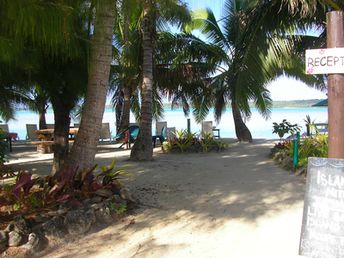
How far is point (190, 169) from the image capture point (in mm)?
9484

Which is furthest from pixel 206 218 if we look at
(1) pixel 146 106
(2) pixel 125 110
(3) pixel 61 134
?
(2) pixel 125 110

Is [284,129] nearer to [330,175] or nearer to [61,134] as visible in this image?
[61,134]

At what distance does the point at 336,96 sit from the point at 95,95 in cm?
389

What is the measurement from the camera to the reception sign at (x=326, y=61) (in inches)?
127

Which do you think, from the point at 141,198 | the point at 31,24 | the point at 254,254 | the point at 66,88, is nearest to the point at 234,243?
the point at 254,254

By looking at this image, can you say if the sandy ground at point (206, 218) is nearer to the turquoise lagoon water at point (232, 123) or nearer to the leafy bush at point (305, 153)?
the leafy bush at point (305, 153)

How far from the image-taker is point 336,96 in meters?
3.31

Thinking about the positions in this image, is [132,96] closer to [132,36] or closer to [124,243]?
[132,36]

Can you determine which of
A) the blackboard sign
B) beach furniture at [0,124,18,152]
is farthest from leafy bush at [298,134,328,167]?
beach furniture at [0,124,18,152]

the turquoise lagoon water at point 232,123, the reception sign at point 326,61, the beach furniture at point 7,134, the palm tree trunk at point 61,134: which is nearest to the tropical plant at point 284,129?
the turquoise lagoon water at point 232,123

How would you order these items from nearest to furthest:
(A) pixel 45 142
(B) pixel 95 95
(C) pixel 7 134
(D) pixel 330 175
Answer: (D) pixel 330 175 → (B) pixel 95 95 → (C) pixel 7 134 → (A) pixel 45 142

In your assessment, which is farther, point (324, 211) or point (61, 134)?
point (61, 134)

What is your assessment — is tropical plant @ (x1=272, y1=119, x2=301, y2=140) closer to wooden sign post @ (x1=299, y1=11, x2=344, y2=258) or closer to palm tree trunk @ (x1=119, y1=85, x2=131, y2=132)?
palm tree trunk @ (x1=119, y1=85, x2=131, y2=132)

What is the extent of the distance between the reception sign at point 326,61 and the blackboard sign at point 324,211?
71cm
